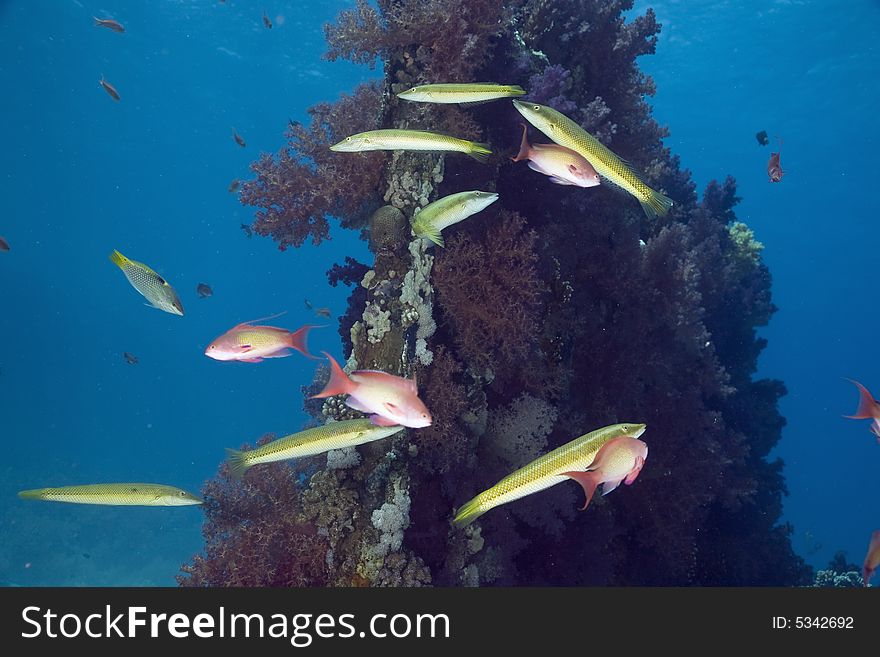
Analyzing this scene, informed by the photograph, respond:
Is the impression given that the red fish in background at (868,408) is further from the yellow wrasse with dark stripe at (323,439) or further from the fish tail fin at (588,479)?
the yellow wrasse with dark stripe at (323,439)

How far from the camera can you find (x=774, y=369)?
93.4 metres

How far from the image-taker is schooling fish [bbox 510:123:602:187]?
3107 millimetres

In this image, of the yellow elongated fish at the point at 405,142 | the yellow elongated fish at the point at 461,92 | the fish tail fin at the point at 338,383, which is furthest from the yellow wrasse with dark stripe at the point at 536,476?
the yellow elongated fish at the point at 461,92

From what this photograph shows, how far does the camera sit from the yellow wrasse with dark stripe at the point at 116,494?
3184 millimetres

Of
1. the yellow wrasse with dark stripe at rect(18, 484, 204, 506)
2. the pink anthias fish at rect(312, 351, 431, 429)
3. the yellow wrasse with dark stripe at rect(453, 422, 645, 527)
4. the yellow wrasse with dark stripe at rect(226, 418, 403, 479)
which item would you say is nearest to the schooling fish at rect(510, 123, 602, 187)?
the yellow wrasse with dark stripe at rect(453, 422, 645, 527)

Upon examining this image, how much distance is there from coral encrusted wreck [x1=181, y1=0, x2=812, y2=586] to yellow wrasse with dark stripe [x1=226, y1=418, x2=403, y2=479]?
1643mm

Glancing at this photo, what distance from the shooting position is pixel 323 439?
3.22 m

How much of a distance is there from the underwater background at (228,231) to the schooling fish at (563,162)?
238 centimetres

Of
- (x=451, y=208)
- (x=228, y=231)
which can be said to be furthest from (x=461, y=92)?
(x=228, y=231)

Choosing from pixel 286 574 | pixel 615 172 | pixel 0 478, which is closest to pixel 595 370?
pixel 615 172

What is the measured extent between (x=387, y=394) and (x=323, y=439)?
2.86 feet

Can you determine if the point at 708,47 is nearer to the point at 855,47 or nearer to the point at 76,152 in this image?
the point at 855,47

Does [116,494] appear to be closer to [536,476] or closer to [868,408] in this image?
[536,476]

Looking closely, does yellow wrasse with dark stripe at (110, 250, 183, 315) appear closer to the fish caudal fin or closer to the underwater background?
the underwater background
